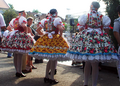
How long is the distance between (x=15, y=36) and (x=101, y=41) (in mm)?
2507

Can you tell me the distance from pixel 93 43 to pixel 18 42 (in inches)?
88.6

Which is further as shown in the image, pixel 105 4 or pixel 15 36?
pixel 105 4

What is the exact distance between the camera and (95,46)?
2641mm

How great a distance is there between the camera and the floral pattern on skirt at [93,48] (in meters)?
2.57

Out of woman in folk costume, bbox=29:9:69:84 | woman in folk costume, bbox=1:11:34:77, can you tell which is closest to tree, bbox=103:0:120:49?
woman in folk costume, bbox=29:9:69:84

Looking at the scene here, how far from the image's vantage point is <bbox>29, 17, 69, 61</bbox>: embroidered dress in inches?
132

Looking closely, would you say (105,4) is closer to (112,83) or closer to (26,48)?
(112,83)

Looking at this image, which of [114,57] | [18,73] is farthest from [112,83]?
[18,73]

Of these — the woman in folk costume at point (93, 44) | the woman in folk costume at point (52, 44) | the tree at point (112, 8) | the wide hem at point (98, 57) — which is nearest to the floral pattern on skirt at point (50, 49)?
the woman in folk costume at point (52, 44)

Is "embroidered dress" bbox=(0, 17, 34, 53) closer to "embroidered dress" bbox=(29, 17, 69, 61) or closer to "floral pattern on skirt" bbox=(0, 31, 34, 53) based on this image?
→ "floral pattern on skirt" bbox=(0, 31, 34, 53)

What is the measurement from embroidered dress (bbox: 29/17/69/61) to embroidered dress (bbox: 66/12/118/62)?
620 millimetres

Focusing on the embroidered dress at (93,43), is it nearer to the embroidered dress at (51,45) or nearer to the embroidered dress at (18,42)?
the embroidered dress at (51,45)

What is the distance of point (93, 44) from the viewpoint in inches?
105

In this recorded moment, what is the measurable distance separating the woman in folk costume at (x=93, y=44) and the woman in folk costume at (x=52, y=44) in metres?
0.59
